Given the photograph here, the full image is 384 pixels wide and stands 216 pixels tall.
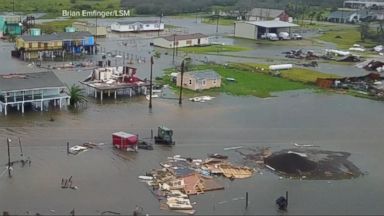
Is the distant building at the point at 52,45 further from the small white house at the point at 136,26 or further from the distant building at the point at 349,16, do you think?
the distant building at the point at 349,16

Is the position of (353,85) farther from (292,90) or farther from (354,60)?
(354,60)

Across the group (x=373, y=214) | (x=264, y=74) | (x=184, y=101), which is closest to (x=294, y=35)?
(x=264, y=74)

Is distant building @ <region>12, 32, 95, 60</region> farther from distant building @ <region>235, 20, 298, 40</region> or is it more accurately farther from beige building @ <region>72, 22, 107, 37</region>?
distant building @ <region>235, 20, 298, 40</region>

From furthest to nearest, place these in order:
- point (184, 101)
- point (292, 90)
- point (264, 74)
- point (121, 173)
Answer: point (264, 74)
point (292, 90)
point (184, 101)
point (121, 173)

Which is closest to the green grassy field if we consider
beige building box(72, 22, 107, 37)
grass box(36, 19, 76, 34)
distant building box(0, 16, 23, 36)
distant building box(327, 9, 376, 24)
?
grass box(36, 19, 76, 34)

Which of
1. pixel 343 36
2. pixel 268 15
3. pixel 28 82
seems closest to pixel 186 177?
pixel 28 82

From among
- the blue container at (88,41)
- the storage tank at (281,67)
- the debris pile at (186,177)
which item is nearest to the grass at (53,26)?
the blue container at (88,41)
